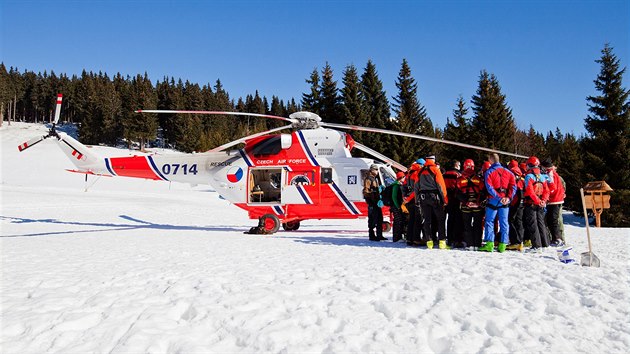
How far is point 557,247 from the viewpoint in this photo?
814cm

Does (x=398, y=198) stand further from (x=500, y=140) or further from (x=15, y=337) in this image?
(x=500, y=140)

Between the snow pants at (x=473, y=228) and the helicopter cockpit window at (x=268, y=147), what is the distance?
6203 millimetres

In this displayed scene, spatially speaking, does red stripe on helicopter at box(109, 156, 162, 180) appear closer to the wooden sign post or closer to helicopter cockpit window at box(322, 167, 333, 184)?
helicopter cockpit window at box(322, 167, 333, 184)

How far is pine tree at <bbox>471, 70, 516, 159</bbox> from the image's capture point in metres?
31.0

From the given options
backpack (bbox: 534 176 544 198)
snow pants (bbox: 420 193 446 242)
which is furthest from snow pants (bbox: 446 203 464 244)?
backpack (bbox: 534 176 544 198)

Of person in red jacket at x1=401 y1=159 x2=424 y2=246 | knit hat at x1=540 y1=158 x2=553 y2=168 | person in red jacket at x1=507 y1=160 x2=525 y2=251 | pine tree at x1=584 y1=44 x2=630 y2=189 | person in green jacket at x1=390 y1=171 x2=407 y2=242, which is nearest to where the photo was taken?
person in red jacket at x1=507 y1=160 x2=525 y2=251

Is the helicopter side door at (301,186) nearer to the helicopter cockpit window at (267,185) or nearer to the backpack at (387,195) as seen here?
the helicopter cockpit window at (267,185)

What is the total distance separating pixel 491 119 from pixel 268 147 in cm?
2441

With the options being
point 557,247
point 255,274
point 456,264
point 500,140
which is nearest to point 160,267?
point 255,274

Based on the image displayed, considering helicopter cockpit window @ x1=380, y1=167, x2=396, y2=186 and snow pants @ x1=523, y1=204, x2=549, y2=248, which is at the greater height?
helicopter cockpit window @ x1=380, y1=167, x2=396, y2=186

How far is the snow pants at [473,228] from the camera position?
25.6 feet

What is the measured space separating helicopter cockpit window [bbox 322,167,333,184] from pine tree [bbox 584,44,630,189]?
20.7m

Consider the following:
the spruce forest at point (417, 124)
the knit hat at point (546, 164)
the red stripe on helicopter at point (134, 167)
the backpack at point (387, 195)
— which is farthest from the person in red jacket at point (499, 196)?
the spruce forest at point (417, 124)

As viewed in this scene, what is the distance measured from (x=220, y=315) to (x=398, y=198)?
648cm
